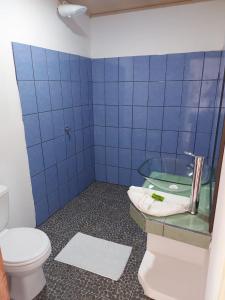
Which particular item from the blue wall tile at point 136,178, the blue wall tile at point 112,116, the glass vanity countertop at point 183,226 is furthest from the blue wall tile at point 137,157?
the glass vanity countertop at point 183,226

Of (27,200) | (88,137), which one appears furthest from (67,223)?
(88,137)

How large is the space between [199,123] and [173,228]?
1.60 metres

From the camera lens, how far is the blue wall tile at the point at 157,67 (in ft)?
7.86

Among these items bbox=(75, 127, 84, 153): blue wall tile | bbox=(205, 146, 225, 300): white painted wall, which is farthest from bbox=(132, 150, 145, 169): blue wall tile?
bbox=(205, 146, 225, 300): white painted wall

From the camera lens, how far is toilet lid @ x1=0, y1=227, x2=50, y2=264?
131 cm

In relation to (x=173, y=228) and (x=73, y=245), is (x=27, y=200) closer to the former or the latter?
(x=73, y=245)

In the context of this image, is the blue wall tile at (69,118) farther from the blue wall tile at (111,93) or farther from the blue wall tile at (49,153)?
the blue wall tile at (111,93)

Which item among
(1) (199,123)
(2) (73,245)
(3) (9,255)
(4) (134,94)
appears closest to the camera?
(3) (9,255)

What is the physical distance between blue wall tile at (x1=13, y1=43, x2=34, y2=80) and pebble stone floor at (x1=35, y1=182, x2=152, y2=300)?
4.85ft

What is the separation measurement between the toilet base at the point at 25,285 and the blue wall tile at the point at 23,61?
58.6 inches

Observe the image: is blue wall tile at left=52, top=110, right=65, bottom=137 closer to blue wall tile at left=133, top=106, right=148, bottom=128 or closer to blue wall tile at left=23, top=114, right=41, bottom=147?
blue wall tile at left=23, top=114, right=41, bottom=147

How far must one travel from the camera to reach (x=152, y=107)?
258 cm

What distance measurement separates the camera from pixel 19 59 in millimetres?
1709

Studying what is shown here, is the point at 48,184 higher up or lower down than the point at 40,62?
lower down
